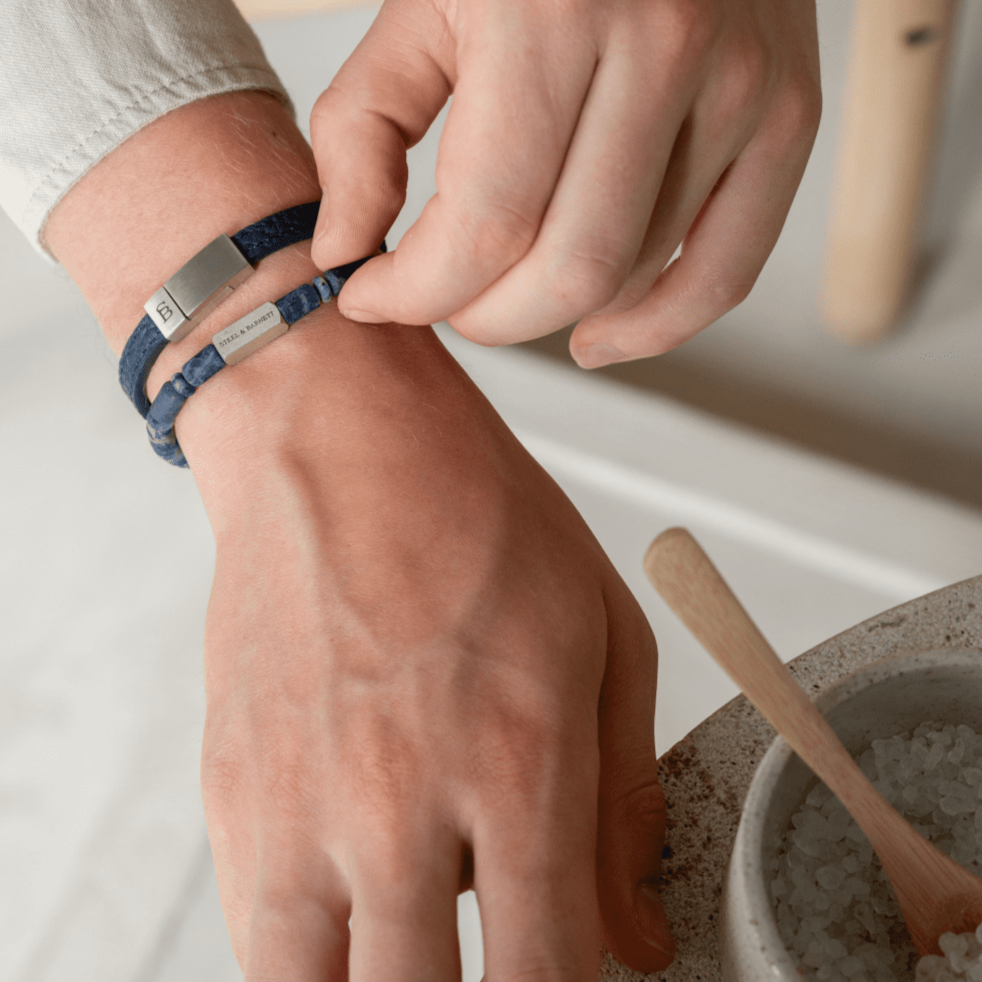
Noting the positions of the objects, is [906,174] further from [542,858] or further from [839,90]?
[542,858]

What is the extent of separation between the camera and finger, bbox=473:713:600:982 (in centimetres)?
39

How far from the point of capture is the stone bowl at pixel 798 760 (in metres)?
0.31

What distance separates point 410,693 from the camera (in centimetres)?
46

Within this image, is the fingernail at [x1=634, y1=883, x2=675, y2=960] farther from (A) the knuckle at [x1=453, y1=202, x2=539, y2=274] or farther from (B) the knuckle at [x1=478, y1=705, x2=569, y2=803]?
(A) the knuckle at [x1=453, y1=202, x2=539, y2=274]

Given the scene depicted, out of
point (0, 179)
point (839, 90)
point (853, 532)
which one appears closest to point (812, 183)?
point (839, 90)

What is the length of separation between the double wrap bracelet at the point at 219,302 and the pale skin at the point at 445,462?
16mm

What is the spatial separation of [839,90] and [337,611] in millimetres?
1225

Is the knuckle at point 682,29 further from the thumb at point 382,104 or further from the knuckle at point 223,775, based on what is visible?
the knuckle at point 223,775

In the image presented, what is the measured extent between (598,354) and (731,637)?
0.84 feet

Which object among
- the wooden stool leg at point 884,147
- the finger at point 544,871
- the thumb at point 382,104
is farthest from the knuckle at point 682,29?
the wooden stool leg at point 884,147

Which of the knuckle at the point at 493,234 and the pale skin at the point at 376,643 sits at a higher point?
the knuckle at the point at 493,234

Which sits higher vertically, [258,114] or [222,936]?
[258,114]

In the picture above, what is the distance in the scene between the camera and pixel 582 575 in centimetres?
51

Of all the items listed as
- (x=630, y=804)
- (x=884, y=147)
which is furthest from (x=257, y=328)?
(x=884, y=147)
